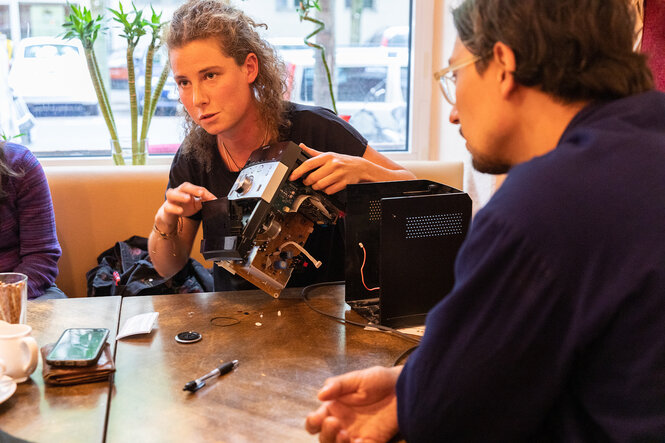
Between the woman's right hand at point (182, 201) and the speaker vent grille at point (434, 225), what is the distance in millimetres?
495

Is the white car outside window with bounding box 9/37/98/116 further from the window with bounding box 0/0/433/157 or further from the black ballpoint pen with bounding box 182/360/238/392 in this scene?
the black ballpoint pen with bounding box 182/360/238/392

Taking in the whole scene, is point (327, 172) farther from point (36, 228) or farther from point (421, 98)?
point (421, 98)

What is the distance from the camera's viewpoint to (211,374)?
117 centimetres

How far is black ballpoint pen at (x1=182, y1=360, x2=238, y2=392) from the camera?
3.68 feet

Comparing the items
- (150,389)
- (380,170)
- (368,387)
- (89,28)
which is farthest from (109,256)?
(368,387)

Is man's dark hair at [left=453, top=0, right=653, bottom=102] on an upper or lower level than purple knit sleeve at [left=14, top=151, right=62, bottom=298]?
upper

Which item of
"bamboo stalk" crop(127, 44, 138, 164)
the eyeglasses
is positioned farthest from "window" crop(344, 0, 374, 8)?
the eyeglasses

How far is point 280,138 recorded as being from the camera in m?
1.92

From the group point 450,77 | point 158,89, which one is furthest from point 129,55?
point 450,77

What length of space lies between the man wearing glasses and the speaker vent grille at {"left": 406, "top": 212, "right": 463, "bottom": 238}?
0.46 metres

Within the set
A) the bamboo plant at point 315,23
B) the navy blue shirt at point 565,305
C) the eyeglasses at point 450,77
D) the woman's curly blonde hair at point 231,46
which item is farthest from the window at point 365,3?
the navy blue shirt at point 565,305

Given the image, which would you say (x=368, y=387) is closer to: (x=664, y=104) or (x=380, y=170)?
(x=664, y=104)

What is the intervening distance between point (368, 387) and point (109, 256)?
5.83ft

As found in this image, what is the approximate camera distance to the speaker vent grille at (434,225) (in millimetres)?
1376
